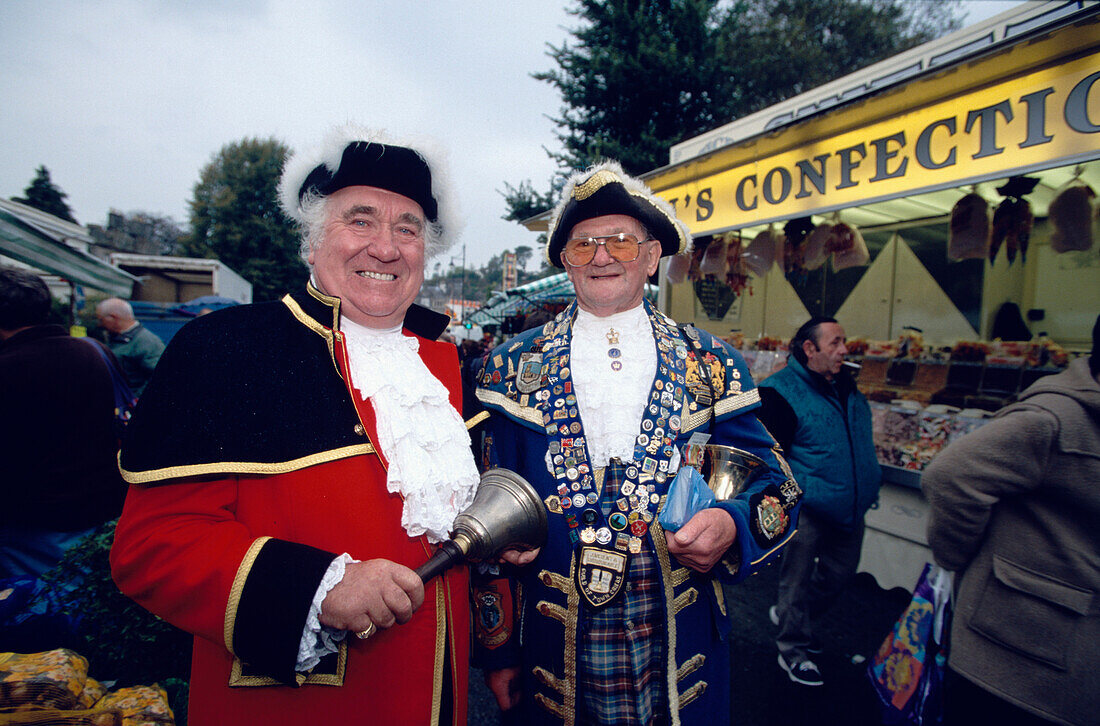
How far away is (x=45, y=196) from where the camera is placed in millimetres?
37344

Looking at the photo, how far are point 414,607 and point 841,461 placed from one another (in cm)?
301

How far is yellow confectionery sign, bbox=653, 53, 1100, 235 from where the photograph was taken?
2391 mm

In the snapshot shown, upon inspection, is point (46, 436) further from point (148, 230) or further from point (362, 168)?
point (148, 230)

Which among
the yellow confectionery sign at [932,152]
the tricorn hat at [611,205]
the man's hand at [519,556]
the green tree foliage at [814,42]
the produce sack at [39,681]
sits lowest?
the produce sack at [39,681]

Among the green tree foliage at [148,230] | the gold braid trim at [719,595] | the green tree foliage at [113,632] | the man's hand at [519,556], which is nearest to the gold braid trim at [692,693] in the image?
the gold braid trim at [719,595]

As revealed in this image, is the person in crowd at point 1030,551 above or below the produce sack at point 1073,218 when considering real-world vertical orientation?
below

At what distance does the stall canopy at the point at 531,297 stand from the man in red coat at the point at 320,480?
28.5ft

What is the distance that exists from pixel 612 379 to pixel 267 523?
1147mm

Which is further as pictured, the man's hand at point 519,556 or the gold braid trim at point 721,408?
the gold braid trim at point 721,408

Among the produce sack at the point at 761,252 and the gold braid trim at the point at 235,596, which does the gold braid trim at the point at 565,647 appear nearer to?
the gold braid trim at the point at 235,596

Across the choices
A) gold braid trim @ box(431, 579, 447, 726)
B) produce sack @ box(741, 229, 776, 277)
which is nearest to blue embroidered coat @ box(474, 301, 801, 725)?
gold braid trim @ box(431, 579, 447, 726)

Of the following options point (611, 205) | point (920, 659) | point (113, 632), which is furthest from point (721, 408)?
point (113, 632)

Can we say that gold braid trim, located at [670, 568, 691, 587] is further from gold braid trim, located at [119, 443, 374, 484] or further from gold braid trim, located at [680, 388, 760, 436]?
gold braid trim, located at [119, 443, 374, 484]

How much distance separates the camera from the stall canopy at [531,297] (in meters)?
11.1
